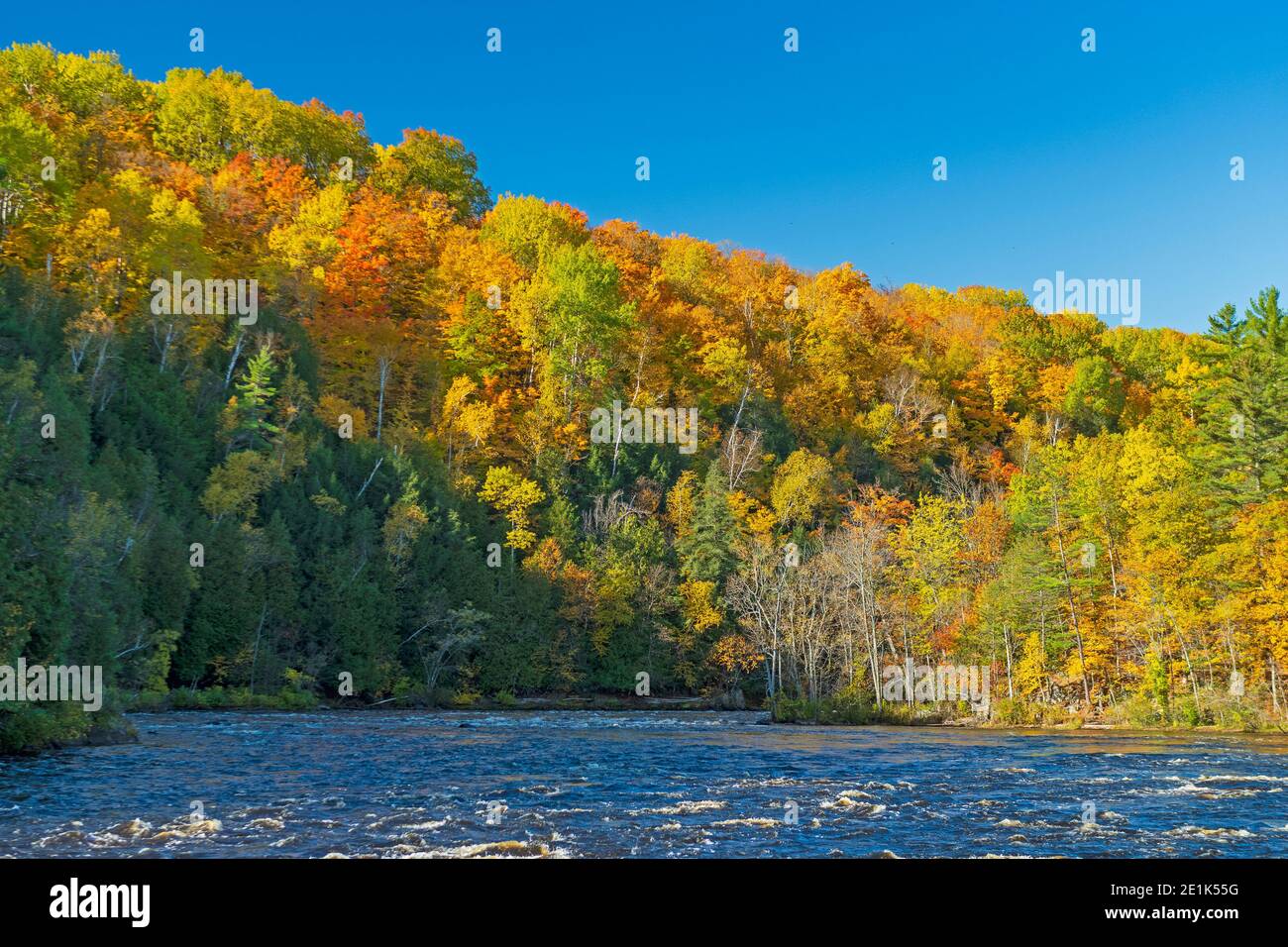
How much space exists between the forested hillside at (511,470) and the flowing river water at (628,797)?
689cm

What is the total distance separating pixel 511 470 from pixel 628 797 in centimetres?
5741

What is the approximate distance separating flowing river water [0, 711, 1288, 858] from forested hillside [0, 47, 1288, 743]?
6890 mm

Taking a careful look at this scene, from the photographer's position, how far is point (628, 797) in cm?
2252

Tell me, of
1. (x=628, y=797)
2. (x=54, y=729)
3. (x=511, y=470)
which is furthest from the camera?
(x=511, y=470)

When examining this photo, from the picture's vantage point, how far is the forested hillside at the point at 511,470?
165 feet

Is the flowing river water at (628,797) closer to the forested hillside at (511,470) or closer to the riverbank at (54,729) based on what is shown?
the riverbank at (54,729)

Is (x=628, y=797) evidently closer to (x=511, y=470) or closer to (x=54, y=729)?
(x=54, y=729)

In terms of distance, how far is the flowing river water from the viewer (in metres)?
17.1

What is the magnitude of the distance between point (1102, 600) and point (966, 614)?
8133 mm

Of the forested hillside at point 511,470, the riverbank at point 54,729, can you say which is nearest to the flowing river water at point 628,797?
the riverbank at point 54,729

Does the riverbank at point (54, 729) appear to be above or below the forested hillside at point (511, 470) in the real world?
below

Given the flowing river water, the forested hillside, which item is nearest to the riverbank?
the forested hillside

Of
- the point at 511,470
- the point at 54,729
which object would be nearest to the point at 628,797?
the point at 54,729
